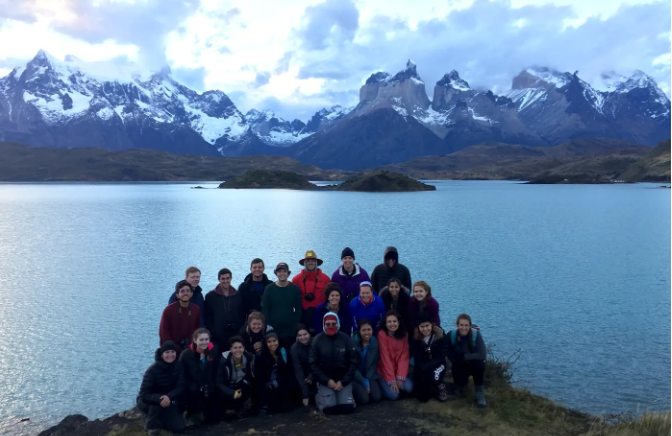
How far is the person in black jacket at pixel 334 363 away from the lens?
1187 cm

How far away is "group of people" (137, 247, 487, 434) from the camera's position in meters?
11.7

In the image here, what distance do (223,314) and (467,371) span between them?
647 cm

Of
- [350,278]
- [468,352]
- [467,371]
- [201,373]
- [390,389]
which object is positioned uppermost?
[350,278]

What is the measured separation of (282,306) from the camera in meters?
13.3

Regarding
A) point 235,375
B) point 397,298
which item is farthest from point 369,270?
point 235,375

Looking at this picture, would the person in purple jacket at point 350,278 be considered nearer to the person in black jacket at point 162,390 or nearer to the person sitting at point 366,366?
the person sitting at point 366,366

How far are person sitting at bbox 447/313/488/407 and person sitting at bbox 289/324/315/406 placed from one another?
3.49m

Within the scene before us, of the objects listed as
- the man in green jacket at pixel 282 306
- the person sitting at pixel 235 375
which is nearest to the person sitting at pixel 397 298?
the man in green jacket at pixel 282 306

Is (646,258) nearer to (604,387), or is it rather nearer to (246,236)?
(604,387)

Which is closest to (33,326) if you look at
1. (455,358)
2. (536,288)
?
(455,358)

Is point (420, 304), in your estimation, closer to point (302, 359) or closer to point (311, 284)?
point (311, 284)

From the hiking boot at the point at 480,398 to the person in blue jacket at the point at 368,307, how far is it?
115 inches

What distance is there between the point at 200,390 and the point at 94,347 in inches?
474

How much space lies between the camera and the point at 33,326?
24234mm
